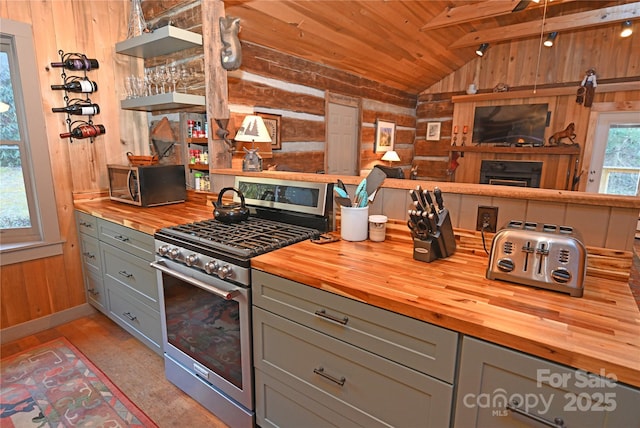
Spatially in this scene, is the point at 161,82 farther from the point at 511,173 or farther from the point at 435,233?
the point at 511,173

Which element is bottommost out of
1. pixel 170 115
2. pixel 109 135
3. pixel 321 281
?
pixel 321 281

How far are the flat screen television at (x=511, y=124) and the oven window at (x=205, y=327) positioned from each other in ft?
18.4

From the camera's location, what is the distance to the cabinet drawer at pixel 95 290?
8.46ft

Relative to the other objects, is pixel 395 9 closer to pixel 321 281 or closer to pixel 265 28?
pixel 265 28

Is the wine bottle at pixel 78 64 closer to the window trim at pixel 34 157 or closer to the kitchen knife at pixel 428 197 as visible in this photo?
the window trim at pixel 34 157

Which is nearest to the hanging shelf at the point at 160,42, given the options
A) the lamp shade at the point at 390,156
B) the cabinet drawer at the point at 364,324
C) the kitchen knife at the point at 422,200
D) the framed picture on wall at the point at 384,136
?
the cabinet drawer at the point at 364,324

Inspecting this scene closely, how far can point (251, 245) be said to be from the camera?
1520 millimetres

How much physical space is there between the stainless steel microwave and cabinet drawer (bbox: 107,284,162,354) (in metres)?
0.67

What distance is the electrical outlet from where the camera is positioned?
146 centimetres

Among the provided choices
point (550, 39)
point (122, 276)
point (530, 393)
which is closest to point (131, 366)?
point (122, 276)

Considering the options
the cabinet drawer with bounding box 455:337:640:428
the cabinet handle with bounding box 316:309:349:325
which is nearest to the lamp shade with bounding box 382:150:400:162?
the cabinet handle with bounding box 316:309:349:325

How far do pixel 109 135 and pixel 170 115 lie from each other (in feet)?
1.70

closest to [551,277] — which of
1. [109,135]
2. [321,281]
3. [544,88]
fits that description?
[321,281]

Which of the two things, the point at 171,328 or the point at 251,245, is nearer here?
the point at 251,245
